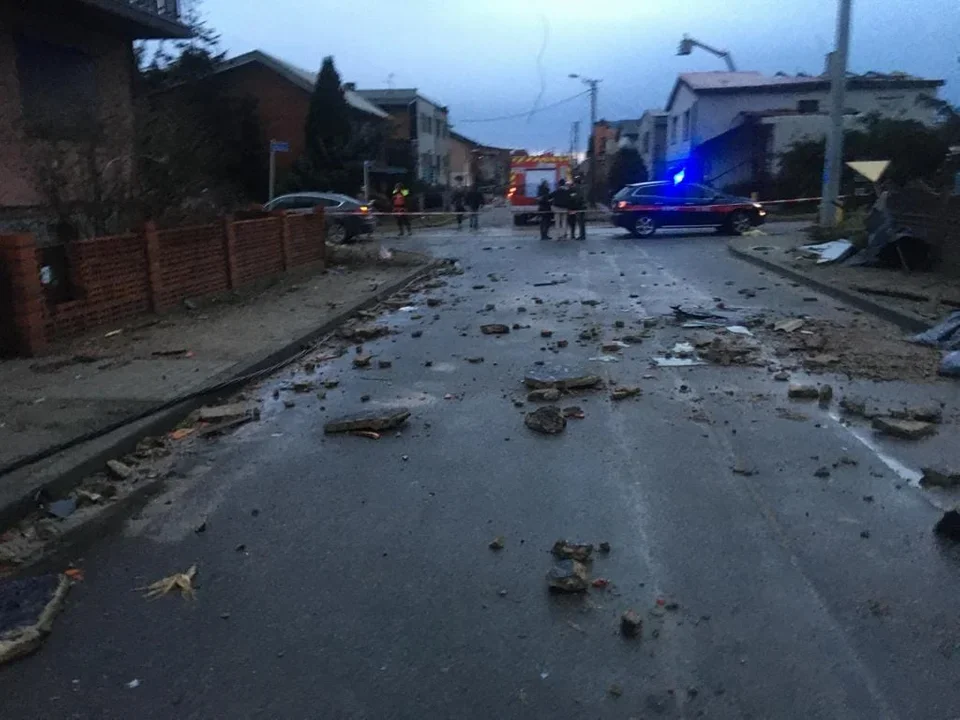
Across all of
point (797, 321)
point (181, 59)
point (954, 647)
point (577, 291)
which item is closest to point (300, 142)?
point (181, 59)

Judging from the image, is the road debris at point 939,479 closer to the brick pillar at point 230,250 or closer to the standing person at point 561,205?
the brick pillar at point 230,250

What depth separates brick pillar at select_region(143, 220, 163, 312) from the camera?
12.2 m

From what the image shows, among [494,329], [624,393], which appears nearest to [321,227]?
[494,329]

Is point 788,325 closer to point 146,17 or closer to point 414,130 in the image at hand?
point 146,17

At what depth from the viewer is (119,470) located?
6.27 metres

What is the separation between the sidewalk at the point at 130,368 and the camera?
6.39m

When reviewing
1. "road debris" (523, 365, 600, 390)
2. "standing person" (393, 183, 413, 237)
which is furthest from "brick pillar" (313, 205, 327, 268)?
"standing person" (393, 183, 413, 237)

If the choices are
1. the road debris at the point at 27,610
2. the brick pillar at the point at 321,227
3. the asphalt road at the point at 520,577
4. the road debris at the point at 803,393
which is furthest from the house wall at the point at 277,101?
the road debris at the point at 27,610

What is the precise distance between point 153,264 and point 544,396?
21.6ft

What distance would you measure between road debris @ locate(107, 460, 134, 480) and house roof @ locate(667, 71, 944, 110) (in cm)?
4660

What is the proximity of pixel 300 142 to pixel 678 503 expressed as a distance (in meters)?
47.2

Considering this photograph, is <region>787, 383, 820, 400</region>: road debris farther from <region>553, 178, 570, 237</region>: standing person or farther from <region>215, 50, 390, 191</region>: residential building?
<region>215, 50, 390, 191</region>: residential building

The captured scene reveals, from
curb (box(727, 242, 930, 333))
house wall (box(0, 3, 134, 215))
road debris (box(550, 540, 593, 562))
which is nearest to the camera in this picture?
road debris (box(550, 540, 593, 562))

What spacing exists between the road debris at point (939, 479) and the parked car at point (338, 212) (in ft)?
78.6
